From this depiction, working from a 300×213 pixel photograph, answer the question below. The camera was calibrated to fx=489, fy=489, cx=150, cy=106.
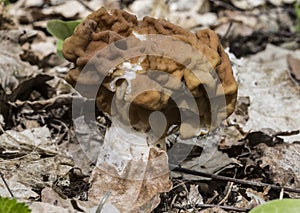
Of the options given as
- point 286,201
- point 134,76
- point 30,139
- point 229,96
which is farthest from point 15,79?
point 286,201

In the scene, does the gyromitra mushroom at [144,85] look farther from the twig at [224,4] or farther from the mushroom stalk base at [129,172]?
the twig at [224,4]

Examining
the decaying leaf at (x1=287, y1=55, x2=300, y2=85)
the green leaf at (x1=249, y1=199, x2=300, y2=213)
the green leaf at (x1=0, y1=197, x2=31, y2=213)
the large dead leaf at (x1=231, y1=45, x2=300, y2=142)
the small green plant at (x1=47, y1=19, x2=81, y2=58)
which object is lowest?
the decaying leaf at (x1=287, y1=55, x2=300, y2=85)

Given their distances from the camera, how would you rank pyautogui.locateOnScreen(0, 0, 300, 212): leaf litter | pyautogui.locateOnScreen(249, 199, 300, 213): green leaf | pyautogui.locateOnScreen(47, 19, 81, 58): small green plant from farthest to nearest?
pyautogui.locateOnScreen(47, 19, 81, 58): small green plant < pyautogui.locateOnScreen(0, 0, 300, 212): leaf litter < pyautogui.locateOnScreen(249, 199, 300, 213): green leaf

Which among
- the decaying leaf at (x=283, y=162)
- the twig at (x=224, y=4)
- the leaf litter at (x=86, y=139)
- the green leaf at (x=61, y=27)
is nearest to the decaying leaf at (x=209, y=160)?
the leaf litter at (x=86, y=139)

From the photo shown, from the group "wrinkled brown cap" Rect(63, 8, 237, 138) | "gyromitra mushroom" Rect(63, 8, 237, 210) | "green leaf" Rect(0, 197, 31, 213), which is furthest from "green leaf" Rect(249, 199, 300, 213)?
"green leaf" Rect(0, 197, 31, 213)

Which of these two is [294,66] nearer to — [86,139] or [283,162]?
[283,162]

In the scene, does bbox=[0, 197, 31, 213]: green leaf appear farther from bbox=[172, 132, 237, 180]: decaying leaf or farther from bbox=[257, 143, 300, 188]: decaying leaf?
bbox=[257, 143, 300, 188]: decaying leaf
